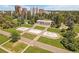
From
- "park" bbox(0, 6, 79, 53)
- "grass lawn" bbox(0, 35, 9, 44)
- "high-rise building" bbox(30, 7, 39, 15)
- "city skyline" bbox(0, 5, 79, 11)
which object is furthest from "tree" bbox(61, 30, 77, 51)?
"grass lawn" bbox(0, 35, 9, 44)

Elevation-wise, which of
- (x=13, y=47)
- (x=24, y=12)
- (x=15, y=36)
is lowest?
(x=13, y=47)

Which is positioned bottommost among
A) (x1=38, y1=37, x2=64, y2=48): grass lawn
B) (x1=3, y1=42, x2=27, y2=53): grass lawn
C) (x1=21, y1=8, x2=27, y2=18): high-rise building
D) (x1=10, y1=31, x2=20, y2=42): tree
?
(x1=3, y1=42, x2=27, y2=53): grass lawn

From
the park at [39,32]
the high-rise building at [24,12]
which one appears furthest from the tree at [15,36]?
the high-rise building at [24,12]

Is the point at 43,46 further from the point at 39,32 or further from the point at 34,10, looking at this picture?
the point at 34,10

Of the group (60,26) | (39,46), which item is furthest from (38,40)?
(60,26)

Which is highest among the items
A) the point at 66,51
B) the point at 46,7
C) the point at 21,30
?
the point at 46,7

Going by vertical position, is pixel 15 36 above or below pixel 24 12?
below

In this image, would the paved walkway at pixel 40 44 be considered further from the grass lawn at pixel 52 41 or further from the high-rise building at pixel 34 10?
the high-rise building at pixel 34 10

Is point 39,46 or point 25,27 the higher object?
point 25,27

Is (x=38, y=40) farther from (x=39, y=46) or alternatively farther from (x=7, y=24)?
(x=7, y=24)

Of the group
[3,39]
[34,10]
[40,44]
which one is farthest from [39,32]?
[3,39]

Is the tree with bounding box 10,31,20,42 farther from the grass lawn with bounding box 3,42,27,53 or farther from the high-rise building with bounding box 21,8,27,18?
the high-rise building with bounding box 21,8,27,18
